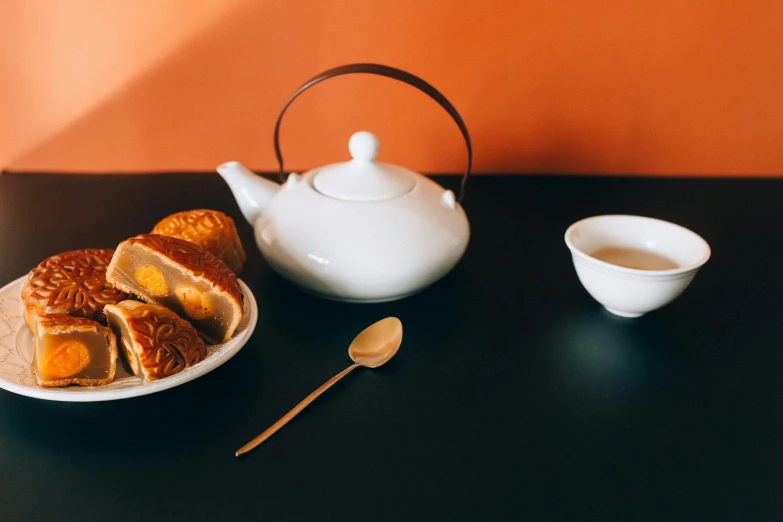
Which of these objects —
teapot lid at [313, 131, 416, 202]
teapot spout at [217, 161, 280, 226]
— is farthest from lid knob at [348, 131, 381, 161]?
teapot spout at [217, 161, 280, 226]

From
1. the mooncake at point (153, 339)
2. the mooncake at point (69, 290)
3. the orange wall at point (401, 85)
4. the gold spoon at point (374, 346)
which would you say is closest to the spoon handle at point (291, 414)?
the gold spoon at point (374, 346)

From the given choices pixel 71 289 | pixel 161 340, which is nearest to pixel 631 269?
pixel 161 340

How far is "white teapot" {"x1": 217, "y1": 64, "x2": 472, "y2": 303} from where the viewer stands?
754 mm

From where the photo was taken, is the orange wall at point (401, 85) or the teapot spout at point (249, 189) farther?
the orange wall at point (401, 85)

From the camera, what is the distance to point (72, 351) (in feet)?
1.95

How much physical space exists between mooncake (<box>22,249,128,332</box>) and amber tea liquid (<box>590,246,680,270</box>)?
58cm

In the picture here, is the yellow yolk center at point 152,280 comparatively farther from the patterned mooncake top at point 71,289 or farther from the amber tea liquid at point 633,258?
the amber tea liquid at point 633,258

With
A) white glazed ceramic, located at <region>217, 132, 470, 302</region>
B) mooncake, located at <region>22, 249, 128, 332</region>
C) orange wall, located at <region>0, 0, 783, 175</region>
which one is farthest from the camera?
orange wall, located at <region>0, 0, 783, 175</region>

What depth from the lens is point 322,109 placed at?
1187 mm

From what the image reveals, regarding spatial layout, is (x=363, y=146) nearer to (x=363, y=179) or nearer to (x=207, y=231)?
(x=363, y=179)

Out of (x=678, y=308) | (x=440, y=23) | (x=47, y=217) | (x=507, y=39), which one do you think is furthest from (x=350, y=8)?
(x=678, y=308)

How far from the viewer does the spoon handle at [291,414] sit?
57 cm

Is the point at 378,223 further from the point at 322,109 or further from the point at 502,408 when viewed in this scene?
the point at 322,109

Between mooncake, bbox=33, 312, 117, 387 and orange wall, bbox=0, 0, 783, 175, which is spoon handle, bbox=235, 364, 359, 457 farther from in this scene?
orange wall, bbox=0, 0, 783, 175
